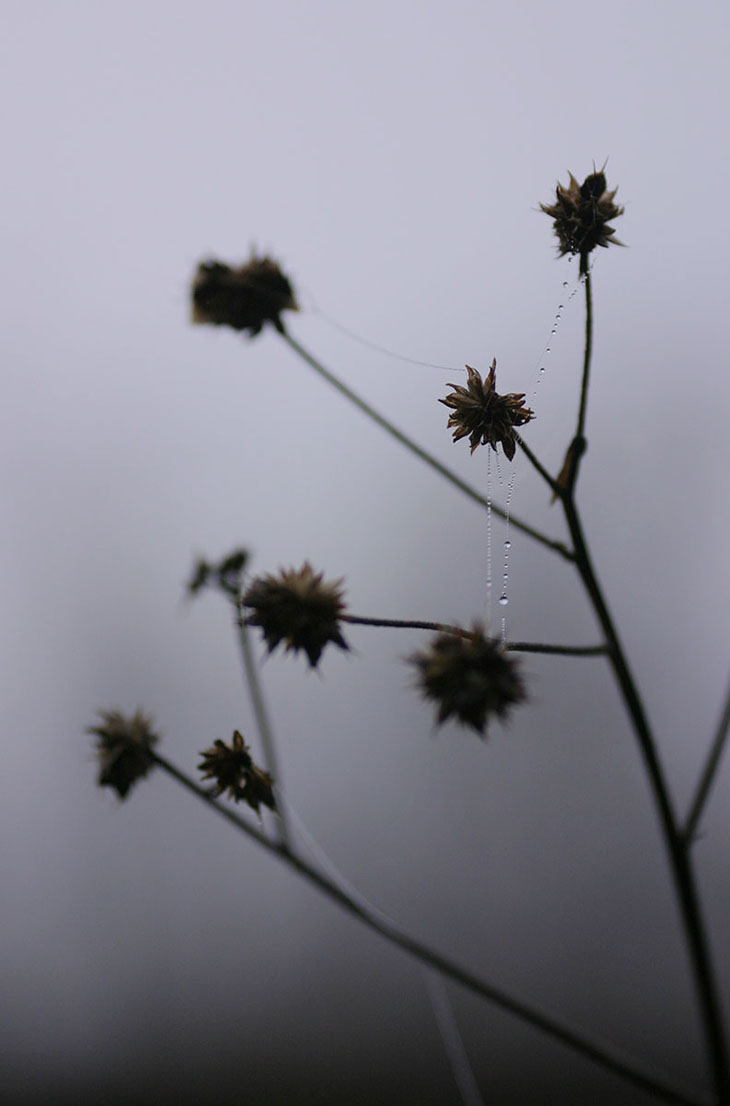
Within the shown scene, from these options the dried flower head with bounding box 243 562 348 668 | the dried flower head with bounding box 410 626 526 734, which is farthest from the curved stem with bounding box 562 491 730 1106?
the dried flower head with bounding box 243 562 348 668

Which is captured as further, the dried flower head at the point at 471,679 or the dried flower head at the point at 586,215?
the dried flower head at the point at 586,215

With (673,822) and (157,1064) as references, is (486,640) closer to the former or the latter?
(673,822)

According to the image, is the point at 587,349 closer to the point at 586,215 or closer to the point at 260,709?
the point at 586,215

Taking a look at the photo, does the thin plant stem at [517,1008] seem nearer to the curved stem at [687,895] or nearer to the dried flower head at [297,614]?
the curved stem at [687,895]

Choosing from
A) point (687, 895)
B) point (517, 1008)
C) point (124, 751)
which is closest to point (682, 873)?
point (687, 895)

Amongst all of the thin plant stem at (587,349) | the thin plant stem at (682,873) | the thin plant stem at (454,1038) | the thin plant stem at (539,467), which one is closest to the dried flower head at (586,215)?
the thin plant stem at (587,349)
